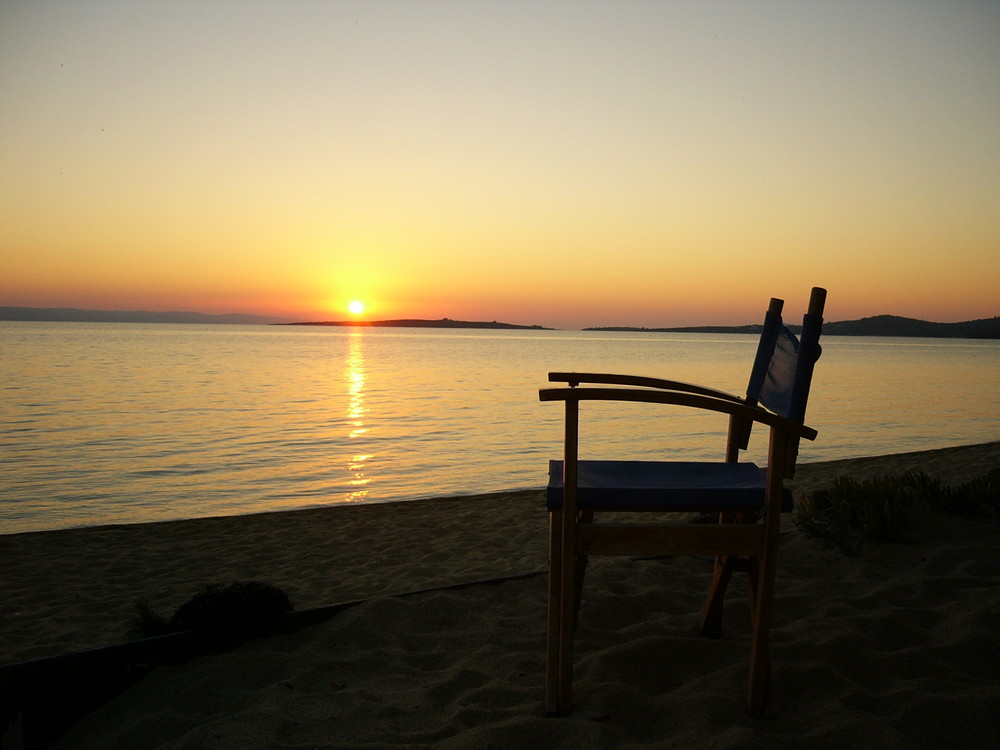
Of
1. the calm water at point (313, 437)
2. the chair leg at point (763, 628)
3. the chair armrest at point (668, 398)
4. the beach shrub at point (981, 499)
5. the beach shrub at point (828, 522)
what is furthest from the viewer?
the calm water at point (313, 437)

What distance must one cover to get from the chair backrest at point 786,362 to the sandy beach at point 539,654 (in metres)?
0.96

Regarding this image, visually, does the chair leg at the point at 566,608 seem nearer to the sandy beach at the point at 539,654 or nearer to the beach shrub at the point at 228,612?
the sandy beach at the point at 539,654

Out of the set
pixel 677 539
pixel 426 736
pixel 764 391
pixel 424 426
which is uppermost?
pixel 764 391

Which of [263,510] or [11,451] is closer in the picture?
[263,510]

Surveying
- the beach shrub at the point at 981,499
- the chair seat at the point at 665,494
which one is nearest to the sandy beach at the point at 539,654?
the beach shrub at the point at 981,499

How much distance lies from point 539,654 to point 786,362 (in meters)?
1.52

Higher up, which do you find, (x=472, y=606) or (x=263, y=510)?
(x=472, y=606)

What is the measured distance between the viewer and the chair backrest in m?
2.29

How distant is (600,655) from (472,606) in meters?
0.83

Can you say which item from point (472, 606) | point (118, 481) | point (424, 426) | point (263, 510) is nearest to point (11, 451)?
point (118, 481)

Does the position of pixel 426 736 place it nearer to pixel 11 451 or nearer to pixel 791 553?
pixel 791 553

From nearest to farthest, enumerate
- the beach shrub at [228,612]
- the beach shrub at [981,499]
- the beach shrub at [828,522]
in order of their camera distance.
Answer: the beach shrub at [228,612] → the beach shrub at [828,522] → the beach shrub at [981,499]

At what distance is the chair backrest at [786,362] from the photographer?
229 cm

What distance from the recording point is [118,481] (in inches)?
353
